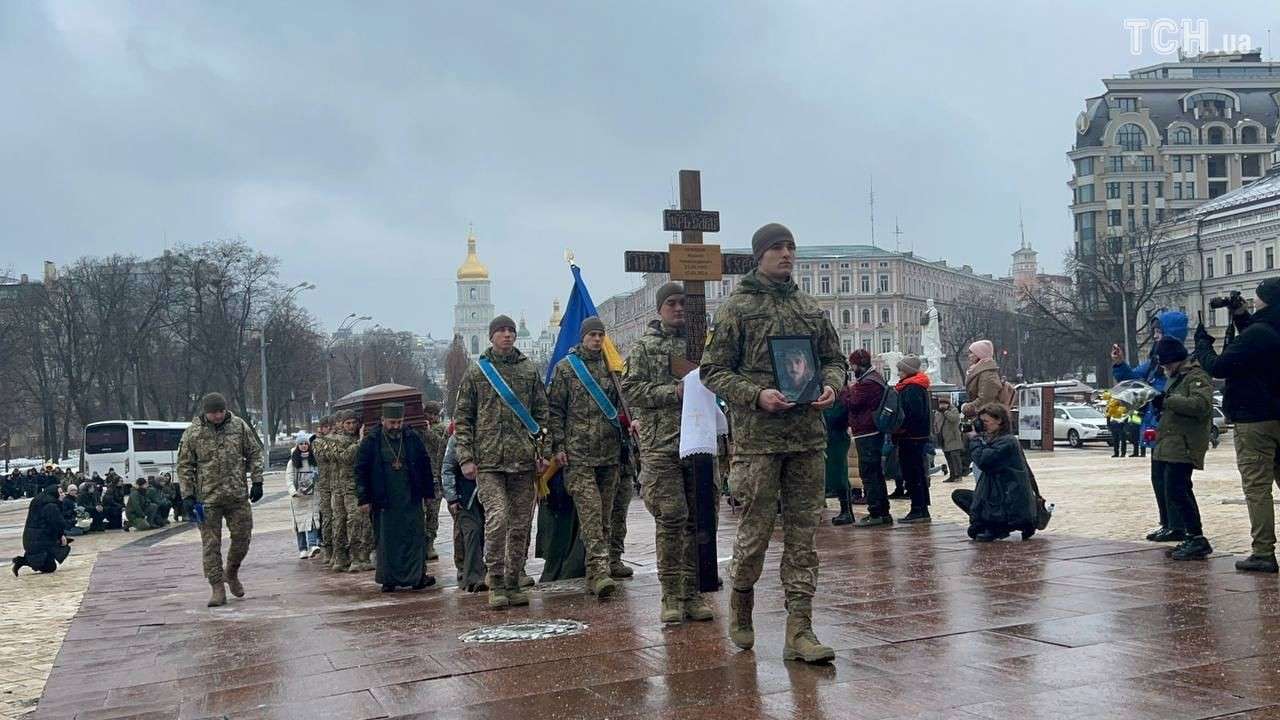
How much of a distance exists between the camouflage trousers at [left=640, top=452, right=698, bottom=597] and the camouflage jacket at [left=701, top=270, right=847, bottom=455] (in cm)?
144

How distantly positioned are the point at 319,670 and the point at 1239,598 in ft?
17.3

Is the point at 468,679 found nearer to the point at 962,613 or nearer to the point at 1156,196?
the point at 962,613

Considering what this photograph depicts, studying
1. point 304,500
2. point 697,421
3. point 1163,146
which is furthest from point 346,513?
point 1163,146

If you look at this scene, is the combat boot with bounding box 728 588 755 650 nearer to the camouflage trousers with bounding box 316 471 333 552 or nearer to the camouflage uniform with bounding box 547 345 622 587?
the camouflage uniform with bounding box 547 345 622 587

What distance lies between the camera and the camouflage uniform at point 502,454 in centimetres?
890

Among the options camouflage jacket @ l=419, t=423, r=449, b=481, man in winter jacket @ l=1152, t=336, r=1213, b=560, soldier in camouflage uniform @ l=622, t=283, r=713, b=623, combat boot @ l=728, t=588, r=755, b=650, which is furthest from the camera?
camouflage jacket @ l=419, t=423, r=449, b=481

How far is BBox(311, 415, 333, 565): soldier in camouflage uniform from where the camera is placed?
14219 mm

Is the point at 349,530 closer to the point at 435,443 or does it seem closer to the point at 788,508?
the point at 435,443

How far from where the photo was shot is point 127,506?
Result: 84.8ft

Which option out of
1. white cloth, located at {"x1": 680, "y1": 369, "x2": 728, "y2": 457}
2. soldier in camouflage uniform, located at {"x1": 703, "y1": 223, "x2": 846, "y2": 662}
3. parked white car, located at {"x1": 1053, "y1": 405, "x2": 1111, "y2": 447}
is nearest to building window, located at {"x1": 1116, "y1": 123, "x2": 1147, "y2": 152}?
parked white car, located at {"x1": 1053, "y1": 405, "x2": 1111, "y2": 447}

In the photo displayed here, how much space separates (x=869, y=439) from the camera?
13.7 metres

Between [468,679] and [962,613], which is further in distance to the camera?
[962,613]

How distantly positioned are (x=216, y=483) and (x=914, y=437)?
708cm

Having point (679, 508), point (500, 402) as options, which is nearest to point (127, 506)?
point (500, 402)
